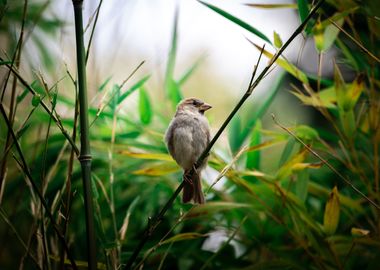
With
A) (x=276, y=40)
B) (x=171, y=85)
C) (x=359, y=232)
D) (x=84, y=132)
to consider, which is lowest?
(x=359, y=232)

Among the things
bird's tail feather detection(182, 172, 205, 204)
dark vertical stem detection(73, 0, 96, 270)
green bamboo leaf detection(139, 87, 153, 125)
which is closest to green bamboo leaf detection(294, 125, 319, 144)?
bird's tail feather detection(182, 172, 205, 204)

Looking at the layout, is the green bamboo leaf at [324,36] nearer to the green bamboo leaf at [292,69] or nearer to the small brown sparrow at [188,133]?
the green bamboo leaf at [292,69]

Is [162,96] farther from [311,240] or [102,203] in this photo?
[311,240]

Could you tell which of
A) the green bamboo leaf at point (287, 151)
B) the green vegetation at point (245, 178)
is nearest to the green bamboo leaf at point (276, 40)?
the green vegetation at point (245, 178)

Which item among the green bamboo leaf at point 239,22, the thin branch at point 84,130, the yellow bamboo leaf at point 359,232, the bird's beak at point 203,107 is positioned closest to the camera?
the thin branch at point 84,130

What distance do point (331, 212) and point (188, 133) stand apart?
1.77ft

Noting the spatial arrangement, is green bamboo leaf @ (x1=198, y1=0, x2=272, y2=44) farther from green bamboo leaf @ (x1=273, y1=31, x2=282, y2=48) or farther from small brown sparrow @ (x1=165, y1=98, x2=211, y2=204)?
small brown sparrow @ (x1=165, y1=98, x2=211, y2=204)

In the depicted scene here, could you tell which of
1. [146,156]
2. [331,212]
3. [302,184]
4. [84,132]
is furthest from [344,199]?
[84,132]

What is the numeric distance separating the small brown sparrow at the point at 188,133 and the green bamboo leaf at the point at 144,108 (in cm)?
9

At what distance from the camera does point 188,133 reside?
5.45ft

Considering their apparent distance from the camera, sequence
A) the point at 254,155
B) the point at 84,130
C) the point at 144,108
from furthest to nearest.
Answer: the point at 144,108 → the point at 254,155 → the point at 84,130

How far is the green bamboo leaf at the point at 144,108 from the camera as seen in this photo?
172 centimetres

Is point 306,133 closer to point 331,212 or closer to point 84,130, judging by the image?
point 331,212

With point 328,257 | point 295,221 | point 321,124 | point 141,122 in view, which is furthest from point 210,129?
point 321,124
